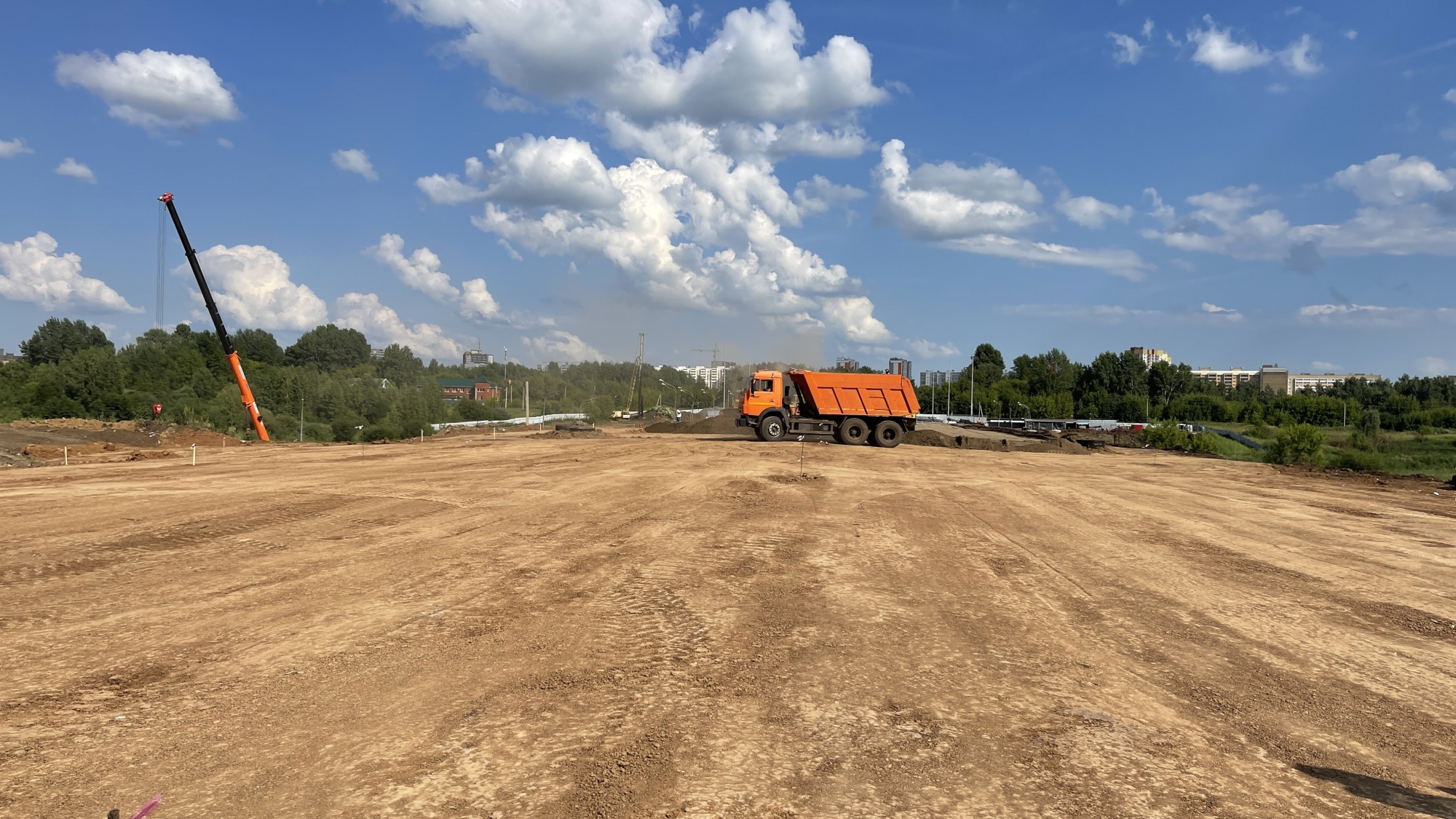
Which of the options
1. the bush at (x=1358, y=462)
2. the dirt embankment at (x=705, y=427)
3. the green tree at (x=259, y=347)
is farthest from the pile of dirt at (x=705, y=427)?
the green tree at (x=259, y=347)

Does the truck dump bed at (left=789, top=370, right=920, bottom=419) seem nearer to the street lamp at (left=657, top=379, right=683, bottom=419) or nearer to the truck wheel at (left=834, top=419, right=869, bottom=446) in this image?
the truck wheel at (left=834, top=419, right=869, bottom=446)

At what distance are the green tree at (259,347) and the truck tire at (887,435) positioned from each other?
11282 centimetres

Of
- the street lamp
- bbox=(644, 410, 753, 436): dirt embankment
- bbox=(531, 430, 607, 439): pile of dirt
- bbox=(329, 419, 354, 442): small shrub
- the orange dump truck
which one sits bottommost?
bbox=(329, 419, 354, 442): small shrub

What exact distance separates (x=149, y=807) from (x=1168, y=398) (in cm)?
13473

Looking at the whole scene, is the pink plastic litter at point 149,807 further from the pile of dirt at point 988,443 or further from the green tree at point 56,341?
the green tree at point 56,341

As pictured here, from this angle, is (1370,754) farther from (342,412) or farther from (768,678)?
(342,412)

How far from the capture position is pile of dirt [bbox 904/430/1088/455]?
130 ft

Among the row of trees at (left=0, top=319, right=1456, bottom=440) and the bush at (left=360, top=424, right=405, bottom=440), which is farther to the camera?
the row of trees at (left=0, top=319, right=1456, bottom=440)

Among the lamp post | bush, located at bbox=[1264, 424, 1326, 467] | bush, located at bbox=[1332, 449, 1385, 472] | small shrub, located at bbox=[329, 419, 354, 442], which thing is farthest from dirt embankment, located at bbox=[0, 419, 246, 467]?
bush, located at bbox=[1332, 449, 1385, 472]

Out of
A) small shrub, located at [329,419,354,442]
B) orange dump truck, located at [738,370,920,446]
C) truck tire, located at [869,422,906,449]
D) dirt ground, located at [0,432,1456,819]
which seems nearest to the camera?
dirt ground, located at [0,432,1456,819]

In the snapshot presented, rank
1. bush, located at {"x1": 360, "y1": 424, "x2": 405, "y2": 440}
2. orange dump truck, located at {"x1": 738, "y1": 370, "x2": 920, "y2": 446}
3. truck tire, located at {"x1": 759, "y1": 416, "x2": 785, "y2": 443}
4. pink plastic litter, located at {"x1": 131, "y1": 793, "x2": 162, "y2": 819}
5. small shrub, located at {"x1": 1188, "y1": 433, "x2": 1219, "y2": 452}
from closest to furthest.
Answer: pink plastic litter, located at {"x1": 131, "y1": 793, "x2": 162, "y2": 819} → truck tire, located at {"x1": 759, "y1": 416, "x2": 785, "y2": 443} → orange dump truck, located at {"x1": 738, "y1": 370, "x2": 920, "y2": 446} → small shrub, located at {"x1": 1188, "y1": 433, "x2": 1219, "y2": 452} → bush, located at {"x1": 360, "y1": 424, "x2": 405, "y2": 440}

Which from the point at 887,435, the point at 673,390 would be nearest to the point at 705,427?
the point at 887,435

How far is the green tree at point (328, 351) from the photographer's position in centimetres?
12700

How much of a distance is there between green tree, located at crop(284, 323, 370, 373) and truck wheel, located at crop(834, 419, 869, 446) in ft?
374
